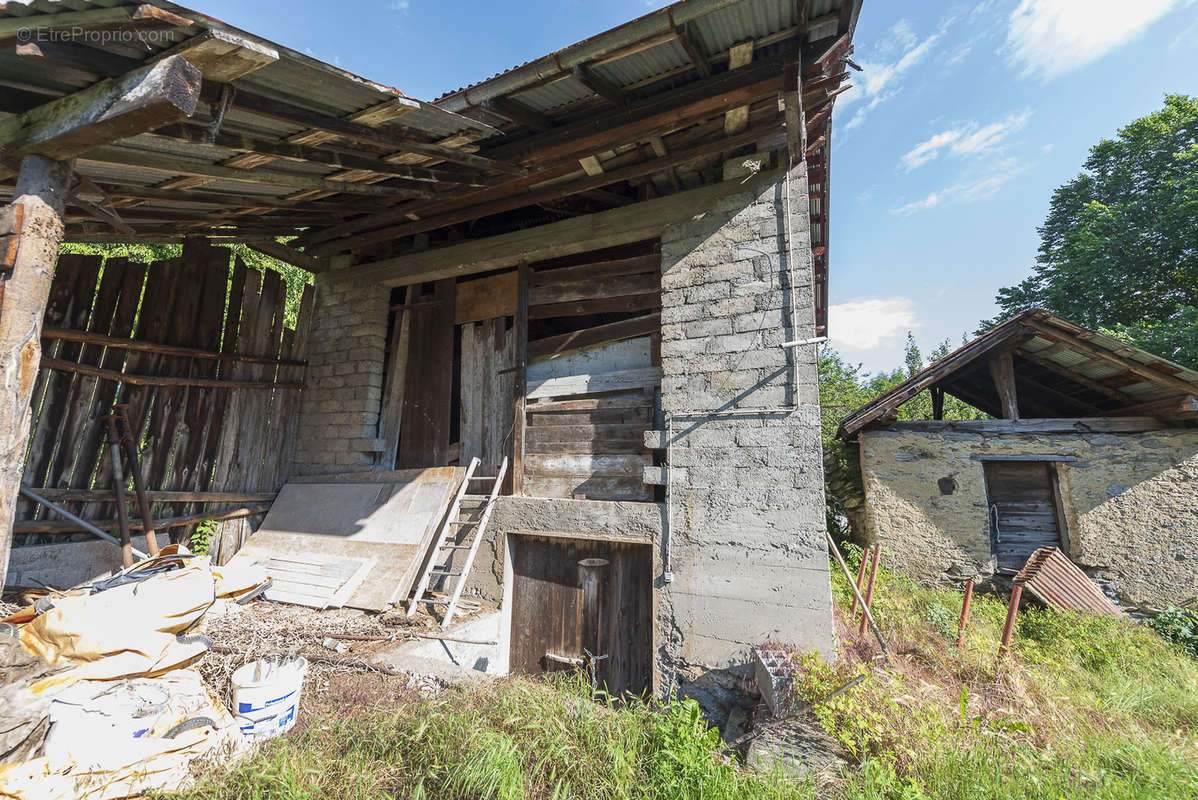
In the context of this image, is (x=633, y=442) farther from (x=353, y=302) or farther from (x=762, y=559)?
(x=353, y=302)

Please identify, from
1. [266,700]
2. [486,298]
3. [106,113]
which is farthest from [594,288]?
[266,700]

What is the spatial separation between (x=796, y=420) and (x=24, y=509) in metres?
6.35

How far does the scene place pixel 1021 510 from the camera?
22.6 feet

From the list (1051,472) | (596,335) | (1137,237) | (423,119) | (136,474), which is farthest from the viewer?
(1137,237)

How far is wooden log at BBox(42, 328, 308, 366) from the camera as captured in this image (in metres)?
4.44

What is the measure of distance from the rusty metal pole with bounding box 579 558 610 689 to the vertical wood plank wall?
384cm

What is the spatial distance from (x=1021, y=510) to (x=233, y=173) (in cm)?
940

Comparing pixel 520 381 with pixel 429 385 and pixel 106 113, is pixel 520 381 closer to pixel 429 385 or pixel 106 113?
pixel 429 385

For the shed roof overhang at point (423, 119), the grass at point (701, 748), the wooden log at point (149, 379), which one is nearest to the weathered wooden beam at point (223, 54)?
the shed roof overhang at point (423, 119)

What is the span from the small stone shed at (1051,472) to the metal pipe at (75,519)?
27.3 ft

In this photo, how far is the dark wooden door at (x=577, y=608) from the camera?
451 cm

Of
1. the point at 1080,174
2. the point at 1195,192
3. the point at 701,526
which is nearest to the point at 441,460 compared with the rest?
the point at 701,526

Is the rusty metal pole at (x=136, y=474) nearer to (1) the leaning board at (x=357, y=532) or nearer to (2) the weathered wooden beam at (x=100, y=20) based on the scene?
(1) the leaning board at (x=357, y=532)

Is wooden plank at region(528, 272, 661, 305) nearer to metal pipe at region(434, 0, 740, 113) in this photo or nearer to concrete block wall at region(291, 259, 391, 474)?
metal pipe at region(434, 0, 740, 113)
